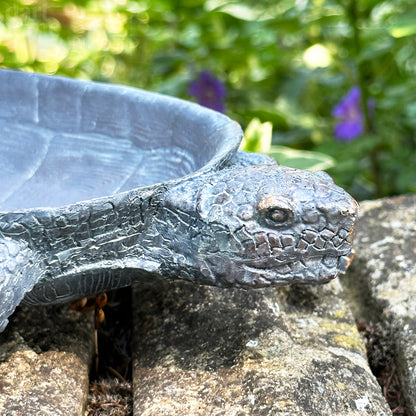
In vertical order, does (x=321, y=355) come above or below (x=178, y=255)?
below

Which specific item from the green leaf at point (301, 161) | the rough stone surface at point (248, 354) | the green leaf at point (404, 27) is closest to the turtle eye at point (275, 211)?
the rough stone surface at point (248, 354)

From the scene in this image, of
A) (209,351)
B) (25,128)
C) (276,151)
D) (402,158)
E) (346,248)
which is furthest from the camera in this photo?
(402,158)

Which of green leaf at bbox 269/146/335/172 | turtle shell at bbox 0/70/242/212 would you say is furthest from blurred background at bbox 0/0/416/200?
turtle shell at bbox 0/70/242/212

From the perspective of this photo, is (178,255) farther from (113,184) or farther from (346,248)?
(113,184)

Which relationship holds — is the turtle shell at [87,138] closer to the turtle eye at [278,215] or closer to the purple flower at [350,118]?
the turtle eye at [278,215]

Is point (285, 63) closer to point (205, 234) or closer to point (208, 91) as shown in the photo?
point (208, 91)

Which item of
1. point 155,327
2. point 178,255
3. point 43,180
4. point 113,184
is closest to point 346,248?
point 178,255

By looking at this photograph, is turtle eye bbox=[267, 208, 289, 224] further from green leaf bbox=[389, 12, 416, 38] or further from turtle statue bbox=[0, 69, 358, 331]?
green leaf bbox=[389, 12, 416, 38]
